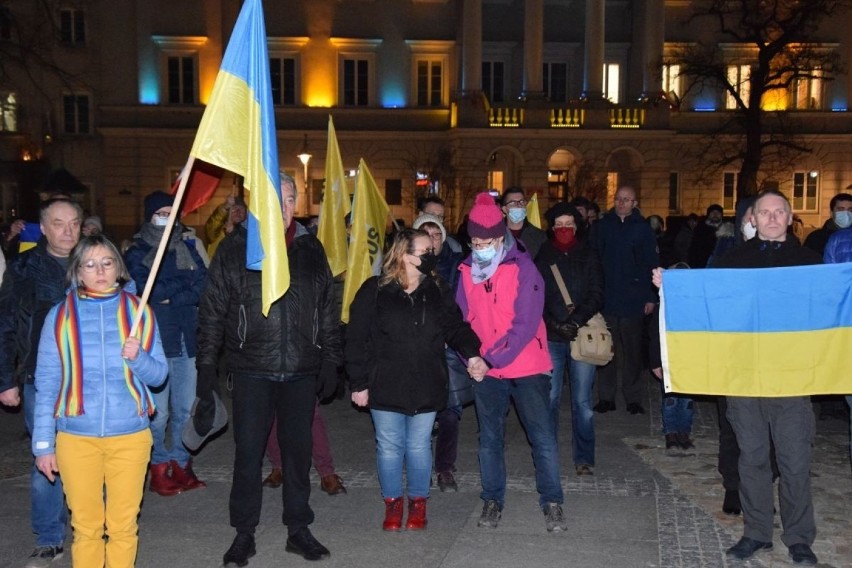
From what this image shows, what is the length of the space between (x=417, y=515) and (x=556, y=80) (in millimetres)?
39121

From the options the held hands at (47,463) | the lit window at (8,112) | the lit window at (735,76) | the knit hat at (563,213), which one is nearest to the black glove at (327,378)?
the held hands at (47,463)

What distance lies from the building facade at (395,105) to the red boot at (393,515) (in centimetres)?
3296

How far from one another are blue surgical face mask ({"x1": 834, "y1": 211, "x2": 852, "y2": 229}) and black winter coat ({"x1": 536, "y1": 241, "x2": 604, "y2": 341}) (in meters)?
2.94

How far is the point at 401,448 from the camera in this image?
6.77 metres

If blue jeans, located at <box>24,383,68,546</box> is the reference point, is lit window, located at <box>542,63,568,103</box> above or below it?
above

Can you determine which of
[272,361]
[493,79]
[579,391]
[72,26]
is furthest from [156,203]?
[72,26]

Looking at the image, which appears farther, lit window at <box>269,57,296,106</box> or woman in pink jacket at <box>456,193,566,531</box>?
lit window at <box>269,57,296,106</box>

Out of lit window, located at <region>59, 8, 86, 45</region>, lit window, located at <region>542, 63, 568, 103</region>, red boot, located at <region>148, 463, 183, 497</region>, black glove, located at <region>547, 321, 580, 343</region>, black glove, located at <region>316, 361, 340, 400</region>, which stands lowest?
red boot, located at <region>148, 463, 183, 497</region>

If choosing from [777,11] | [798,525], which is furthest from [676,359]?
[777,11]

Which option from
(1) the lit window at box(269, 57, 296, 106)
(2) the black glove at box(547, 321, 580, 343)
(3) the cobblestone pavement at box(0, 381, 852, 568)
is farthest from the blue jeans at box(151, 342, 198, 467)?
(1) the lit window at box(269, 57, 296, 106)

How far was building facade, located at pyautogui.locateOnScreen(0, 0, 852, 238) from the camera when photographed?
1592 inches

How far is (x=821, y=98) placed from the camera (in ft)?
144

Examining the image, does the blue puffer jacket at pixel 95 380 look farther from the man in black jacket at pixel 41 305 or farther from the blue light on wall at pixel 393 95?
the blue light on wall at pixel 393 95

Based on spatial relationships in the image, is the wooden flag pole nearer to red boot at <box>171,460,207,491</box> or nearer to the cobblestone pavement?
the cobblestone pavement
